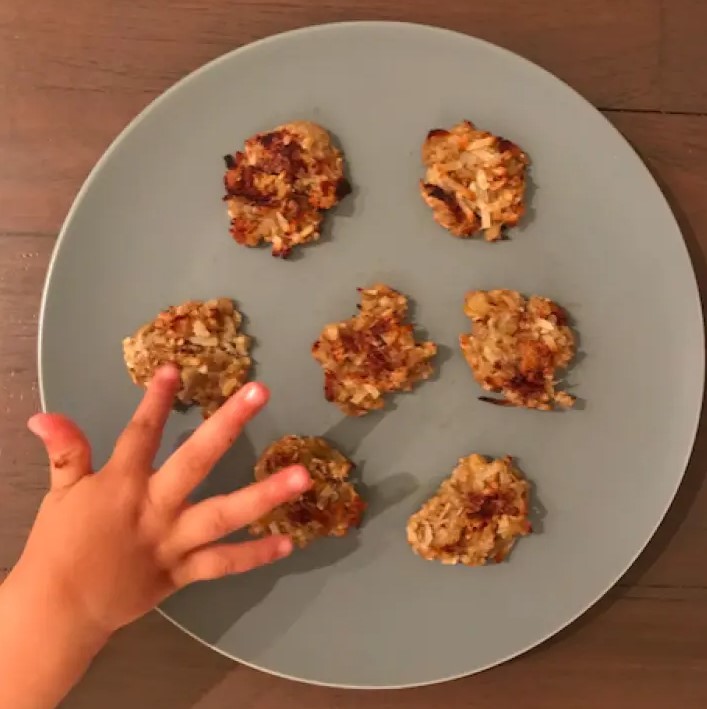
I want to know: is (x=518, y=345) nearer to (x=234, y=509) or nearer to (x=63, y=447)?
(x=234, y=509)

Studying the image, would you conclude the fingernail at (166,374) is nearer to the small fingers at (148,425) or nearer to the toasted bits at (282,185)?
the small fingers at (148,425)

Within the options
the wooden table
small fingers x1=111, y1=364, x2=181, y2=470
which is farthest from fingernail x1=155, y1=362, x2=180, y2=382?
the wooden table

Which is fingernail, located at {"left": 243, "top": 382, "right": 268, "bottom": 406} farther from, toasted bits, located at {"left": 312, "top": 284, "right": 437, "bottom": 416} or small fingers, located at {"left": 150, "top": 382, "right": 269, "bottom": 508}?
toasted bits, located at {"left": 312, "top": 284, "right": 437, "bottom": 416}

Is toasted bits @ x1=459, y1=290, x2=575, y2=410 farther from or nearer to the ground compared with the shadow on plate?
farther from the ground

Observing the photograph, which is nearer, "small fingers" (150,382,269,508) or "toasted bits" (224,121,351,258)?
"small fingers" (150,382,269,508)

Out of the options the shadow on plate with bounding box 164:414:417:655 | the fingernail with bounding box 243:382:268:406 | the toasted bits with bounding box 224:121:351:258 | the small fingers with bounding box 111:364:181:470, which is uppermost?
the toasted bits with bounding box 224:121:351:258

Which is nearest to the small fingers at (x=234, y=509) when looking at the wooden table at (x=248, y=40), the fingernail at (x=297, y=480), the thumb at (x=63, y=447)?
the fingernail at (x=297, y=480)

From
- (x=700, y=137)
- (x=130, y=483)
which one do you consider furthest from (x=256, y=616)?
(x=700, y=137)
